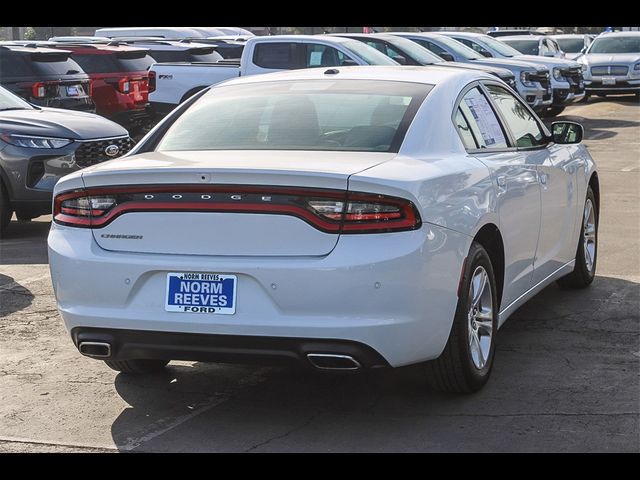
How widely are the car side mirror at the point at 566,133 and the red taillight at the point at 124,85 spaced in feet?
42.8

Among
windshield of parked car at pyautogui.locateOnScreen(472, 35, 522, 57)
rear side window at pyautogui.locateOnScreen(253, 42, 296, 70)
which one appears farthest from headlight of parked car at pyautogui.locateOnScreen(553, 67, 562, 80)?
rear side window at pyautogui.locateOnScreen(253, 42, 296, 70)

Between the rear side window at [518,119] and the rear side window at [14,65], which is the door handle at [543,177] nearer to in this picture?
the rear side window at [518,119]

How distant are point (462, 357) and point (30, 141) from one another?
660cm

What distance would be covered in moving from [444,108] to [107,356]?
6.76ft

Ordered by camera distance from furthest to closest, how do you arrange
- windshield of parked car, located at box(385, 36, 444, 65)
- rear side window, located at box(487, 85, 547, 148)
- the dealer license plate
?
1. windshield of parked car, located at box(385, 36, 444, 65)
2. rear side window, located at box(487, 85, 547, 148)
3. the dealer license plate

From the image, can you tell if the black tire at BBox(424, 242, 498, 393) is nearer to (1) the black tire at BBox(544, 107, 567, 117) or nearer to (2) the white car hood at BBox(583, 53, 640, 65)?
(1) the black tire at BBox(544, 107, 567, 117)

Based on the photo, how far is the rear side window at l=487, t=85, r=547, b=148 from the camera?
695 cm

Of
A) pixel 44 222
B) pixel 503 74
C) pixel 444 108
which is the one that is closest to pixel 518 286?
pixel 444 108

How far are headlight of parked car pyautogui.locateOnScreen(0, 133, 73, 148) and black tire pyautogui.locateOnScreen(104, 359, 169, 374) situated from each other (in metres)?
5.19

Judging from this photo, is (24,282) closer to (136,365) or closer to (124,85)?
(136,365)

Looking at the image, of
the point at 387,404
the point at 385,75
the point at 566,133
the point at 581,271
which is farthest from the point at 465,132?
the point at 581,271

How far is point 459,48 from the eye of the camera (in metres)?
23.2

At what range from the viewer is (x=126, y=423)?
548cm

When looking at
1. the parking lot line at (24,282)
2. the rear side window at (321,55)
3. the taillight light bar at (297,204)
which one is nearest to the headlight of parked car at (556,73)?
the rear side window at (321,55)
